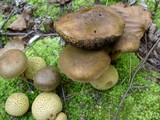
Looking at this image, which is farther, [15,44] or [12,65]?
[15,44]

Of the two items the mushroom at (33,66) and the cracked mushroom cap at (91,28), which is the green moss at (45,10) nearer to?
the mushroom at (33,66)

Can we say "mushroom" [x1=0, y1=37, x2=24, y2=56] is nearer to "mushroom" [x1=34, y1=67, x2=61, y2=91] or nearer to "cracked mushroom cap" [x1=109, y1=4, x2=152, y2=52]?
"mushroom" [x1=34, y1=67, x2=61, y2=91]

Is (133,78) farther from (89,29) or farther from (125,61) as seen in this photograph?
(89,29)

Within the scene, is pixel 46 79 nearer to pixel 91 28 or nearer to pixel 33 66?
pixel 33 66

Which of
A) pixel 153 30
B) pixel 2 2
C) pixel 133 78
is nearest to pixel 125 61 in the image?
pixel 133 78

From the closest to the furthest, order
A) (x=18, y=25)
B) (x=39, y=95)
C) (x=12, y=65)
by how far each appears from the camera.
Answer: (x=12, y=65) < (x=39, y=95) < (x=18, y=25)

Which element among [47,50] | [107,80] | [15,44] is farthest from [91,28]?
[15,44]
